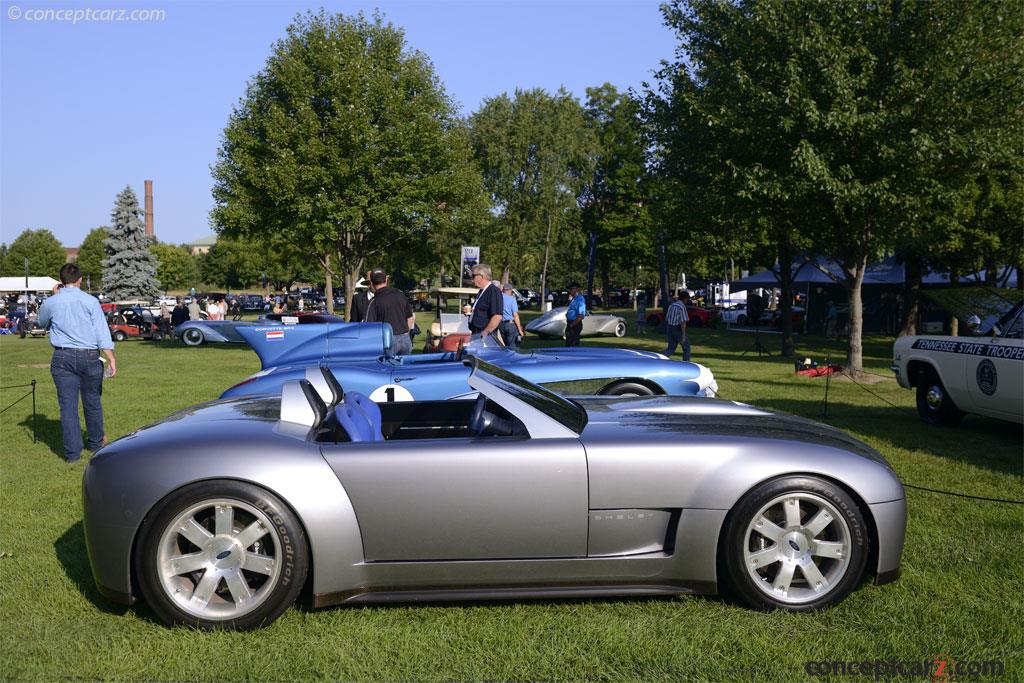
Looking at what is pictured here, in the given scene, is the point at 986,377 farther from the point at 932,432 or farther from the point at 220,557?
the point at 220,557

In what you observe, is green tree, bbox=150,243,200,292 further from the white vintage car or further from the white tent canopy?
the white vintage car

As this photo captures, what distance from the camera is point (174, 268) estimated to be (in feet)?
373

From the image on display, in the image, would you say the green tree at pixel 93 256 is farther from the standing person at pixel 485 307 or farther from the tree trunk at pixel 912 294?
the standing person at pixel 485 307

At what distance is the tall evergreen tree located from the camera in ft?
188

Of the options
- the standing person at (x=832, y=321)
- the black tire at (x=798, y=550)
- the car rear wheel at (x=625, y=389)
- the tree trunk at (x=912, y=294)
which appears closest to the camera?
the black tire at (x=798, y=550)

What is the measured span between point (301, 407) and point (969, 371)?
740 cm

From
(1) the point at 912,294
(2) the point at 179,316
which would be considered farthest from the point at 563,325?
(2) the point at 179,316

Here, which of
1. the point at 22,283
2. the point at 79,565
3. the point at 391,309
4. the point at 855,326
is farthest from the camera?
the point at 22,283

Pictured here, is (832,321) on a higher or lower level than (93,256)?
lower

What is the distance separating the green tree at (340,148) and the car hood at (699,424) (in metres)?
24.7

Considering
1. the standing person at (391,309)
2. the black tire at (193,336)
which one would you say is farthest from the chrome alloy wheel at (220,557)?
the black tire at (193,336)

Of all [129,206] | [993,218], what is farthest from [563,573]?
A: [129,206]

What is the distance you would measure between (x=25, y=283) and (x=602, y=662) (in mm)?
35978

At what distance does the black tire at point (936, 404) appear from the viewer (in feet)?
31.2
